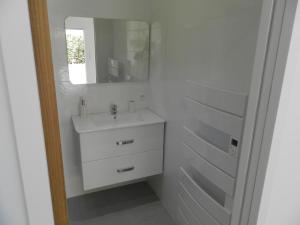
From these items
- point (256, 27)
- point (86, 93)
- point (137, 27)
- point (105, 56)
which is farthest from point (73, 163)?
point (256, 27)

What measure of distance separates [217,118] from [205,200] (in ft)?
1.86

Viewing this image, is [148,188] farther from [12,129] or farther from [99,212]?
[12,129]

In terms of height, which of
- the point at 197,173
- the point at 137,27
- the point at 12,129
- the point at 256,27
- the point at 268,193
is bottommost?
the point at 197,173

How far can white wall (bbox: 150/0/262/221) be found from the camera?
1.11m

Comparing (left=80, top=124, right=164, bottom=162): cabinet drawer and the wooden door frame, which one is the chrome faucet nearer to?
(left=80, top=124, right=164, bottom=162): cabinet drawer

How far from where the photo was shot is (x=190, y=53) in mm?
1586

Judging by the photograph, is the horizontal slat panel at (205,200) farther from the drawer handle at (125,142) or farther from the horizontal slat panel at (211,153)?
the drawer handle at (125,142)

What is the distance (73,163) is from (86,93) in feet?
2.40

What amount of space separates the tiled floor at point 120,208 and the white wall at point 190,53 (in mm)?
131

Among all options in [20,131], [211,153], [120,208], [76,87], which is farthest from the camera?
[120,208]

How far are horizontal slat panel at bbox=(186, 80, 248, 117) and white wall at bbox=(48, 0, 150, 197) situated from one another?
0.93 m

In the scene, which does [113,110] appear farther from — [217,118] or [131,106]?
[217,118]

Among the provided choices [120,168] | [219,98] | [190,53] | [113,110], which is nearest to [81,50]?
[113,110]

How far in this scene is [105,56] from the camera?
211 cm
